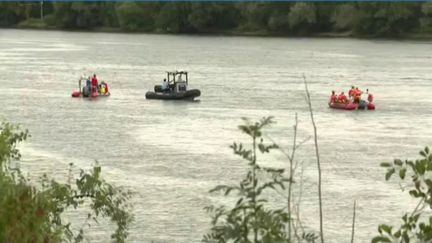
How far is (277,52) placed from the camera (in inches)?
2906

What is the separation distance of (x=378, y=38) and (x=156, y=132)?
189 ft

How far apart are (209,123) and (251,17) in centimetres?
5622

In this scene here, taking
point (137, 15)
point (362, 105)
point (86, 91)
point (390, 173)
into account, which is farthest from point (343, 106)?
point (137, 15)

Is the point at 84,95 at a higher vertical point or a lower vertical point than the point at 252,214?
lower

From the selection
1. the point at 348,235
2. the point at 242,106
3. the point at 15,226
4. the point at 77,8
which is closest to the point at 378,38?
the point at 77,8

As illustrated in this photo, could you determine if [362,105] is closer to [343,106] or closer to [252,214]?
[343,106]

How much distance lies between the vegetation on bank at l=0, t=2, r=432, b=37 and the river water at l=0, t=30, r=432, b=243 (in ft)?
25.0

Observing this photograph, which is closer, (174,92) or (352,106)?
(352,106)

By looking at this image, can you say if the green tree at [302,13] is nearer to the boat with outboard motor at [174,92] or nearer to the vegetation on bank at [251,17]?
the vegetation on bank at [251,17]

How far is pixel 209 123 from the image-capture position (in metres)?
33.0

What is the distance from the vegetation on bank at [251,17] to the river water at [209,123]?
7627mm

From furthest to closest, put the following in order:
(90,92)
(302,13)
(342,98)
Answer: (302,13) < (90,92) < (342,98)

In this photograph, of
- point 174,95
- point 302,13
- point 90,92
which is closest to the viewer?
point 174,95

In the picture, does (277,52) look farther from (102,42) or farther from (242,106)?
(242,106)
